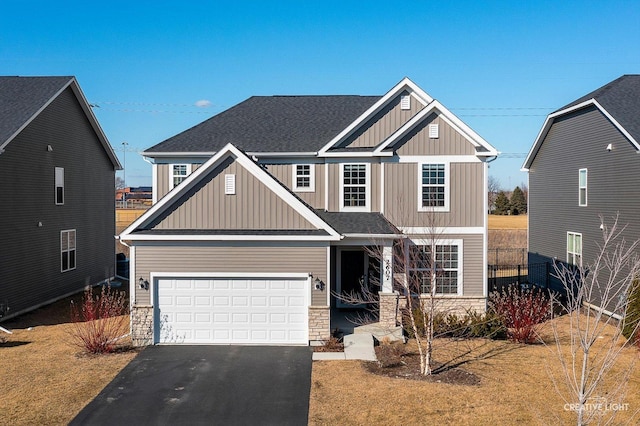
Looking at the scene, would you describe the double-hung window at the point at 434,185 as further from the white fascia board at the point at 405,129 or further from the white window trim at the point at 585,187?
the white window trim at the point at 585,187

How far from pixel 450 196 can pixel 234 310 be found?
8.40 metres

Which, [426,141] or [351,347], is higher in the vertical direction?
[426,141]

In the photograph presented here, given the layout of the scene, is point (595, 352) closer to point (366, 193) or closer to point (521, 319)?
point (521, 319)

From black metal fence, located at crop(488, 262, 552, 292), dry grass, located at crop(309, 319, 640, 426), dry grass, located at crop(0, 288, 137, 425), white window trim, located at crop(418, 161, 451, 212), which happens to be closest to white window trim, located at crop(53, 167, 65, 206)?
dry grass, located at crop(0, 288, 137, 425)

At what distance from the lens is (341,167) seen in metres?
19.3

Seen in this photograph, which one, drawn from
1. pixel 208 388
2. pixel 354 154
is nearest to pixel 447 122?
pixel 354 154

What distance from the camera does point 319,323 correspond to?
1516 centimetres

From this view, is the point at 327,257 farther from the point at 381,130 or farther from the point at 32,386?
the point at 32,386

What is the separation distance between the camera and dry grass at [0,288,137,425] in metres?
10.5

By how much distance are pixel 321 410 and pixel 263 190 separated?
6981mm

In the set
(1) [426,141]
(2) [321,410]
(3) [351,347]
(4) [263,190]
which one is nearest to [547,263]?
(1) [426,141]

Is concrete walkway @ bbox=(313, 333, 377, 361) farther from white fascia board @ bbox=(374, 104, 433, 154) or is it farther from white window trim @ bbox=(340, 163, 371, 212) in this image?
white fascia board @ bbox=(374, 104, 433, 154)

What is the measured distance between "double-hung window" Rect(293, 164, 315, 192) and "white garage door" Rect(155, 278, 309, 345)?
17.7ft

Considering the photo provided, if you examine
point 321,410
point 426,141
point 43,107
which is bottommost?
point 321,410
